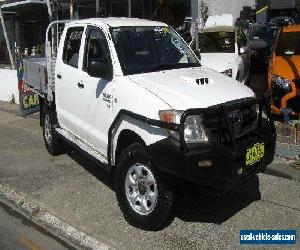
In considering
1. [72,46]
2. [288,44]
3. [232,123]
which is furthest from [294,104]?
[72,46]

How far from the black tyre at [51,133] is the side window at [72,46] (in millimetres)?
1036

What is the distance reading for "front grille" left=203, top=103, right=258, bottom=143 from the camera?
13.8ft

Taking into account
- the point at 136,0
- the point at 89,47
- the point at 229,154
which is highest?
the point at 136,0

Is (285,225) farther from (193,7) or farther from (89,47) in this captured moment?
(193,7)

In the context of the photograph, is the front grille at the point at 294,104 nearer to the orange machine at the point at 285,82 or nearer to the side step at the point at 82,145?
the orange machine at the point at 285,82

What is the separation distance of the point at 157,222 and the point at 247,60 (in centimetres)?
784

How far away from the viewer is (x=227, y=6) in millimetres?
20750

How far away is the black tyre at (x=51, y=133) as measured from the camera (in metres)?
7.07

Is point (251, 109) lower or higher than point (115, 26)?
lower

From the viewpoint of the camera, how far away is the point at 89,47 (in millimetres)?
5789

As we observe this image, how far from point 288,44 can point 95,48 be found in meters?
4.92

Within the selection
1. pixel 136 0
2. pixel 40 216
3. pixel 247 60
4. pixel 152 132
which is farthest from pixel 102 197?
pixel 136 0

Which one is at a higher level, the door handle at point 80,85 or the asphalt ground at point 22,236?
the door handle at point 80,85

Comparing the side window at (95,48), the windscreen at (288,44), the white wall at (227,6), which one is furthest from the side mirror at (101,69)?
the white wall at (227,6)
